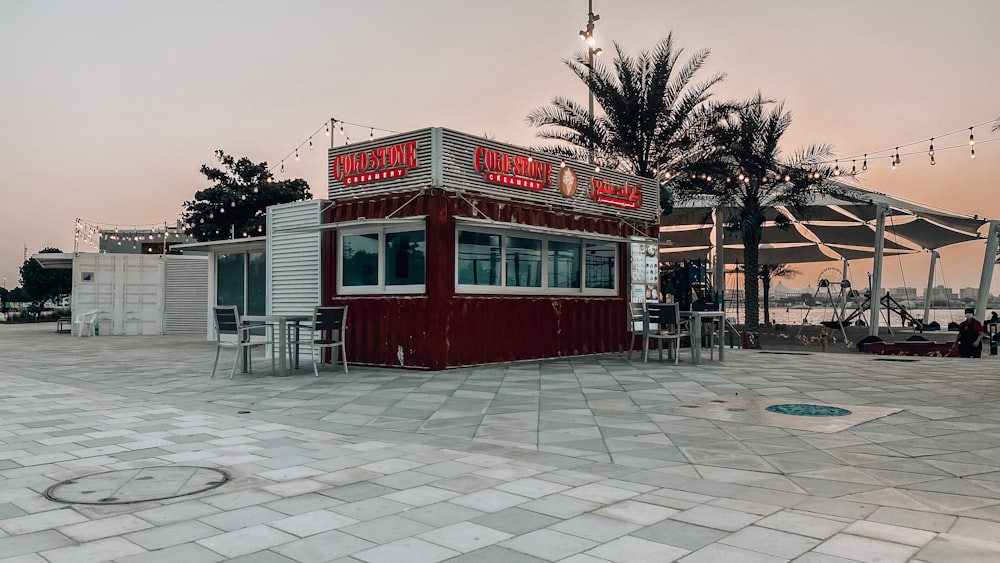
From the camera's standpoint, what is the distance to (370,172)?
10852mm

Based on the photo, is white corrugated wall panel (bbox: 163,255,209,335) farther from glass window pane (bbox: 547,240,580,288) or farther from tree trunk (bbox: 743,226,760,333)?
tree trunk (bbox: 743,226,760,333)

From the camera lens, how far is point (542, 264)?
465 inches

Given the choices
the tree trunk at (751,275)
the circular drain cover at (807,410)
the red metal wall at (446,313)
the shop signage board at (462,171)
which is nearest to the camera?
the circular drain cover at (807,410)

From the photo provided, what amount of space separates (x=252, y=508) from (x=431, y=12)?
13.9m

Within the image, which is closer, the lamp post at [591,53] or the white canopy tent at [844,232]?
the lamp post at [591,53]

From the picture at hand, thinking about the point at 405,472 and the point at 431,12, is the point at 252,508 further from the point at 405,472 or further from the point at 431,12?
the point at 431,12

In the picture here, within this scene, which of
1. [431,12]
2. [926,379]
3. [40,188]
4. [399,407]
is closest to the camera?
[399,407]

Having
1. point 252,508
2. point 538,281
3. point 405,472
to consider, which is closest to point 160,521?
point 252,508

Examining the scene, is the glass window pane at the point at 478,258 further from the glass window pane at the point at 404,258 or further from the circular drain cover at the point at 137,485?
the circular drain cover at the point at 137,485

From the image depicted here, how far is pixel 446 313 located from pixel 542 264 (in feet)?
7.96

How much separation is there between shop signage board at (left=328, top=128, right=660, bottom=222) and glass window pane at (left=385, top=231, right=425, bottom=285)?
0.71 metres

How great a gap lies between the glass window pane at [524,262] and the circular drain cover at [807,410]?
548 centimetres

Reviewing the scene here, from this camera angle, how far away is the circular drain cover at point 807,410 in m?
6.00

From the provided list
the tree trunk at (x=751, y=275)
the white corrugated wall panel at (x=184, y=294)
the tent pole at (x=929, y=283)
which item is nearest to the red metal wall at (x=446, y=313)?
the tree trunk at (x=751, y=275)
